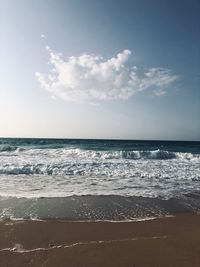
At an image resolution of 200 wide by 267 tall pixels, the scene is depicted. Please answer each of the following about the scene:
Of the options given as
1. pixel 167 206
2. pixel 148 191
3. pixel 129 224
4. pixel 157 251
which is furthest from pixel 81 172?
pixel 157 251

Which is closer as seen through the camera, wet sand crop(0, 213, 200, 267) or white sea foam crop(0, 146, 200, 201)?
wet sand crop(0, 213, 200, 267)

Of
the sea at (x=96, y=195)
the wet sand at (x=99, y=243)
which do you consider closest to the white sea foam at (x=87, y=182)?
the sea at (x=96, y=195)

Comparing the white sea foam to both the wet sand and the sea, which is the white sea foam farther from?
the wet sand

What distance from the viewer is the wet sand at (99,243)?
4062 millimetres

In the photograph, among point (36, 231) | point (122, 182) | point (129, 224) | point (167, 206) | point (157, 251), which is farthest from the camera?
point (122, 182)

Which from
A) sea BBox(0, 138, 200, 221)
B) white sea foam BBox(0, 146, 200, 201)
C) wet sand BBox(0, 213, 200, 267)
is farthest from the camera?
white sea foam BBox(0, 146, 200, 201)

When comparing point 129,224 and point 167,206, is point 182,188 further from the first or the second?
point 129,224

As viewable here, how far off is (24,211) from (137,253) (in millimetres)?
3260

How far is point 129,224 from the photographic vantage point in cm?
578

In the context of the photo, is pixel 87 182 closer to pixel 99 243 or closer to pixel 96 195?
pixel 96 195

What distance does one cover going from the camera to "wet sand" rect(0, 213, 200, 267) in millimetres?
4062

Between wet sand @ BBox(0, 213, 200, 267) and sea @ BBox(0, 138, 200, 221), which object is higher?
sea @ BBox(0, 138, 200, 221)

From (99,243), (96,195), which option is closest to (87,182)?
(96,195)

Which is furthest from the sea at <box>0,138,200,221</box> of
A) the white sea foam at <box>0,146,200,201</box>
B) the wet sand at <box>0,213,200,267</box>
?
the wet sand at <box>0,213,200,267</box>
